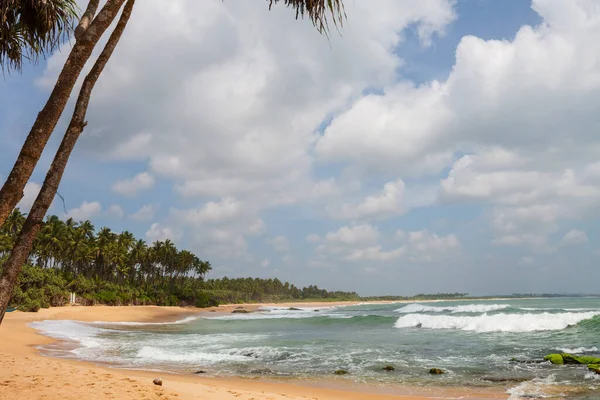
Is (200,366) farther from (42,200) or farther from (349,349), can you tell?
(42,200)

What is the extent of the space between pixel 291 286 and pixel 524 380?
171 meters

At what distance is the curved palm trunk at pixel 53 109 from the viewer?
3648 mm

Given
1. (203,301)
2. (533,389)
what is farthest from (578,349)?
(203,301)

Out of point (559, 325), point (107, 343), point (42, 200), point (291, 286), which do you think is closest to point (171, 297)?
point (107, 343)

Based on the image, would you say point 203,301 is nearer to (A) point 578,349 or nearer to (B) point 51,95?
(A) point 578,349

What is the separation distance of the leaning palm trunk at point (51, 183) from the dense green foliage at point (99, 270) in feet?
143

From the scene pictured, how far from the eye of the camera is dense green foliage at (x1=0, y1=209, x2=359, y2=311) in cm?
4824

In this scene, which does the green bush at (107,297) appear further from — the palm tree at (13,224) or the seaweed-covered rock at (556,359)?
the seaweed-covered rock at (556,359)

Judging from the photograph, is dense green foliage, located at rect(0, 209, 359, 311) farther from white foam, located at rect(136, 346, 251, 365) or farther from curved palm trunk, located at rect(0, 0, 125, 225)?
curved palm trunk, located at rect(0, 0, 125, 225)

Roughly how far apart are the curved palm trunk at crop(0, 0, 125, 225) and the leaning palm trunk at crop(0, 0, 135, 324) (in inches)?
8.2

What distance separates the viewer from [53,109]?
4.00 m

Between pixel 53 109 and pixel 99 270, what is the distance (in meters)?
86.8

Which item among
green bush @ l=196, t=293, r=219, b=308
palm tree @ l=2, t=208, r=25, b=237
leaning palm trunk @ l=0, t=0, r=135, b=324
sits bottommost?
green bush @ l=196, t=293, r=219, b=308

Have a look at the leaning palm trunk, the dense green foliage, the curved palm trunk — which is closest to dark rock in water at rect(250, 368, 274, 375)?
the leaning palm trunk
